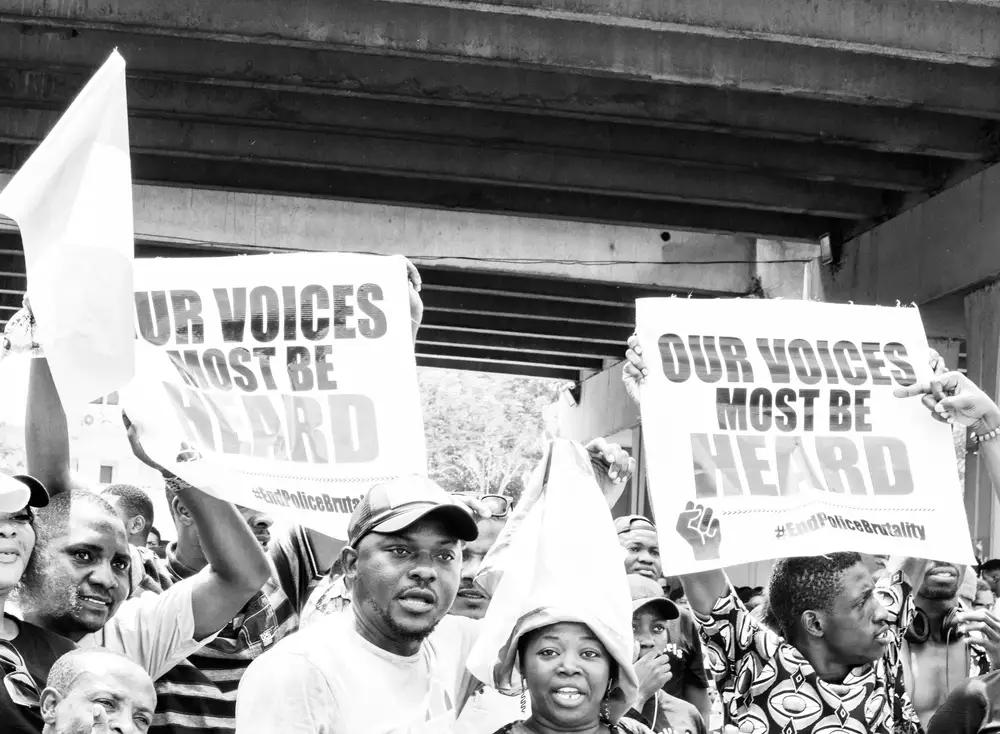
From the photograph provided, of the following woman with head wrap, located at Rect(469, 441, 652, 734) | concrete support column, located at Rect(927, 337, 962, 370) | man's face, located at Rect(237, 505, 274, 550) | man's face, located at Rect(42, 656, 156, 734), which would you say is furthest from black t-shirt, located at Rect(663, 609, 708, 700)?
concrete support column, located at Rect(927, 337, 962, 370)

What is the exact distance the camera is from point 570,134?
1360 cm

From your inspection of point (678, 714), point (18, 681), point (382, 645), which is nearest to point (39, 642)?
point (18, 681)

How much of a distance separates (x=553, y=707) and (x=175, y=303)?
7.84ft

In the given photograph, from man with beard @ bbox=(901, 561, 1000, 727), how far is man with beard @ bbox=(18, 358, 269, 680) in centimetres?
357

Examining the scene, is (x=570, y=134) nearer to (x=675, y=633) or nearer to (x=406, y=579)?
(x=675, y=633)

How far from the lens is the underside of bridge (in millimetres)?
11062

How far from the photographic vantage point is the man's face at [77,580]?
13.6 ft

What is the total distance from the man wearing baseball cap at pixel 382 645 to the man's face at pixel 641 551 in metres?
2.22

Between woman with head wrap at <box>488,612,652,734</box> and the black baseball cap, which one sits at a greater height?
the black baseball cap

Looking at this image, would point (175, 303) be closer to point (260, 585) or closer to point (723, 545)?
point (260, 585)

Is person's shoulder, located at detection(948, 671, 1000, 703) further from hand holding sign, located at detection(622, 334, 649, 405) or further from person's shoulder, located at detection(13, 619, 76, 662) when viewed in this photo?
person's shoulder, located at detection(13, 619, 76, 662)

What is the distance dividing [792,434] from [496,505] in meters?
1.23

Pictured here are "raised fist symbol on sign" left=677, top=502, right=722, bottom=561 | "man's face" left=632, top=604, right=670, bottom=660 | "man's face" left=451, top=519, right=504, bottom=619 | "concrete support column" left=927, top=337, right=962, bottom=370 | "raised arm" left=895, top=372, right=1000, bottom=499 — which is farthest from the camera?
"concrete support column" left=927, top=337, right=962, bottom=370

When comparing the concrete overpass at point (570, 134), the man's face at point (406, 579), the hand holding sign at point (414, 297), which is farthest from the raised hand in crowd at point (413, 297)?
the concrete overpass at point (570, 134)
